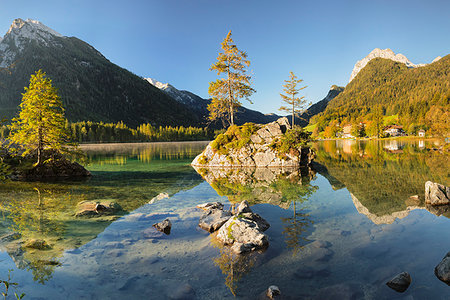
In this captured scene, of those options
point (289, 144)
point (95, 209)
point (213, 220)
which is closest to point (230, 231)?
point (213, 220)

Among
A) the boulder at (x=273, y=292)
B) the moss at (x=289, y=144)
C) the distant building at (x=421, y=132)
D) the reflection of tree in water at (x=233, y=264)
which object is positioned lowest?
the reflection of tree in water at (x=233, y=264)

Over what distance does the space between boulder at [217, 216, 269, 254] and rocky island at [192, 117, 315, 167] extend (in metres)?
26.6

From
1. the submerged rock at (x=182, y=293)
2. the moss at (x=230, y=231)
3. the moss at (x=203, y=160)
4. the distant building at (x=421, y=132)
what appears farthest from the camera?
the distant building at (x=421, y=132)

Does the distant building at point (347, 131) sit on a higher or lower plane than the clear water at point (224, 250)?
higher

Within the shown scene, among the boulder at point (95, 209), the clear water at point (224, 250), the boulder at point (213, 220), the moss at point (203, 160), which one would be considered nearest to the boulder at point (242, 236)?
the clear water at point (224, 250)

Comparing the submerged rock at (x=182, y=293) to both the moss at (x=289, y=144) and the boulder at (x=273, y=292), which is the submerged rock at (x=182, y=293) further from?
the moss at (x=289, y=144)

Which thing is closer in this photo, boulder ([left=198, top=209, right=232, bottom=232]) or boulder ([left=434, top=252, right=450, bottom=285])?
boulder ([left=434, top=252, right=450, bottom=285])

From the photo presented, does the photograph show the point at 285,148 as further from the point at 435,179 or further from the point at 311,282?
the point at 311,282

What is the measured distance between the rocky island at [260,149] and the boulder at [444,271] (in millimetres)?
28844

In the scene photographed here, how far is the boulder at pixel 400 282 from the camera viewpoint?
22.5ft

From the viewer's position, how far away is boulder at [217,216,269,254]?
955 cm

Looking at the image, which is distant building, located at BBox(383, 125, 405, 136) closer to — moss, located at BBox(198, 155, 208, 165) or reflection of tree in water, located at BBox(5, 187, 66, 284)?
moss, located at BBox(198, 155, 208, 165)

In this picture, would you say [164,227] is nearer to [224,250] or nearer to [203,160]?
[224,250]

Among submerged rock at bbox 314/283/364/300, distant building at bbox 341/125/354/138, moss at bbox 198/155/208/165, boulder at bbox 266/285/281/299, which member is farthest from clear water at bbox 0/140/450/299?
distant building at bbox 341/125/354/138
